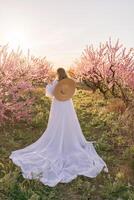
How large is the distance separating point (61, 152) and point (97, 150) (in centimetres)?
158

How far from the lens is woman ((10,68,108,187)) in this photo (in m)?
11.3

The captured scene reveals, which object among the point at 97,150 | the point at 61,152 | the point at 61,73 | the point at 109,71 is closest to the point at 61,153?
the point at 61,152

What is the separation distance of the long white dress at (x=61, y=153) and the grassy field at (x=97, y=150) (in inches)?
8.2

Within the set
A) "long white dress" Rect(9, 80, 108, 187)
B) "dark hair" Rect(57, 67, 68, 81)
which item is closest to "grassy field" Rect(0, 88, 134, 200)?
"long white dress" Rect(9, 80, 108, 187)

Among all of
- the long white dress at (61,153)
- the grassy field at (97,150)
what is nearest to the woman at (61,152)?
the long white dress at (61,153)

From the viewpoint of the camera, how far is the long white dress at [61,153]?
1132 cm

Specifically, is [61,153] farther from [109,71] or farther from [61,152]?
[109,71]

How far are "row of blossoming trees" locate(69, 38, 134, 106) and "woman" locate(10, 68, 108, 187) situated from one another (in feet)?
21.6

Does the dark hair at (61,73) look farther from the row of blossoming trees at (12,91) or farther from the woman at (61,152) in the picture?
the row of blossoming trees at (12,91)

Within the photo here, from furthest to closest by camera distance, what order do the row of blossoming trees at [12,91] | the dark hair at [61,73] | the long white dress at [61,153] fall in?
the row of blossoming trees at [12,91]
the dark hair at [61,73]
the long white dress at [61,153]

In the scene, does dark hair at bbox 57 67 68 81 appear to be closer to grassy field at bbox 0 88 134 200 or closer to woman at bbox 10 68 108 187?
woman at bbox 10 68 108 187

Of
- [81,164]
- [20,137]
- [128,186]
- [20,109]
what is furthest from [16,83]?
[128,186]

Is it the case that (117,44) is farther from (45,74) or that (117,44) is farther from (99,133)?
(99,133)

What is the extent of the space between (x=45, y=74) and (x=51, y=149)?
9.54 metres
